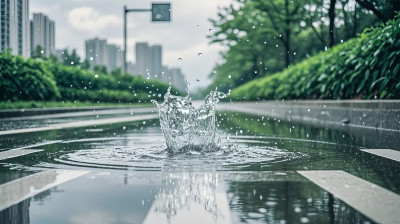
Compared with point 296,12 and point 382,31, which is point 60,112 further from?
point 296,12

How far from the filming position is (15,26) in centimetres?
2269

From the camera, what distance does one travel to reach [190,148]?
9.12 m

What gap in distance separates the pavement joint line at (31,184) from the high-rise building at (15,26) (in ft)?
42.5

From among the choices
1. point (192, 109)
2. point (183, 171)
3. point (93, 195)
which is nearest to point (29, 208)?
point (93, 195)

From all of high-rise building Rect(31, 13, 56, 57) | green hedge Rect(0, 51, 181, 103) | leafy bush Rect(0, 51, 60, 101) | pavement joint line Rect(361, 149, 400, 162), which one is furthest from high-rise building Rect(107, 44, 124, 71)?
pavement joint line Rect(361, 149, 400, 162)

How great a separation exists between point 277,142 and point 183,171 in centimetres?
438

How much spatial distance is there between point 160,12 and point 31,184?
115ft

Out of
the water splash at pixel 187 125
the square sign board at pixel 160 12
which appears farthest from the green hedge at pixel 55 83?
the water splash at pixel 187 125

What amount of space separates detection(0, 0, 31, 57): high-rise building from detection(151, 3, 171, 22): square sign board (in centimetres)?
1431

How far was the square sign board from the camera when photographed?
39.8 m

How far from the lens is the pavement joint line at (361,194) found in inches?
164

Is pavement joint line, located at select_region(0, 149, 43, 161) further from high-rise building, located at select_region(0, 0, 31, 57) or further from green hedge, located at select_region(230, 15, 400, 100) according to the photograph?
high-rise building, located at select_region(0, 0, 31, 57)

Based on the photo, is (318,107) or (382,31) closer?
(382,31)

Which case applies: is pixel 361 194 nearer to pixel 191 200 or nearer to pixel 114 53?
pixel 191 200
